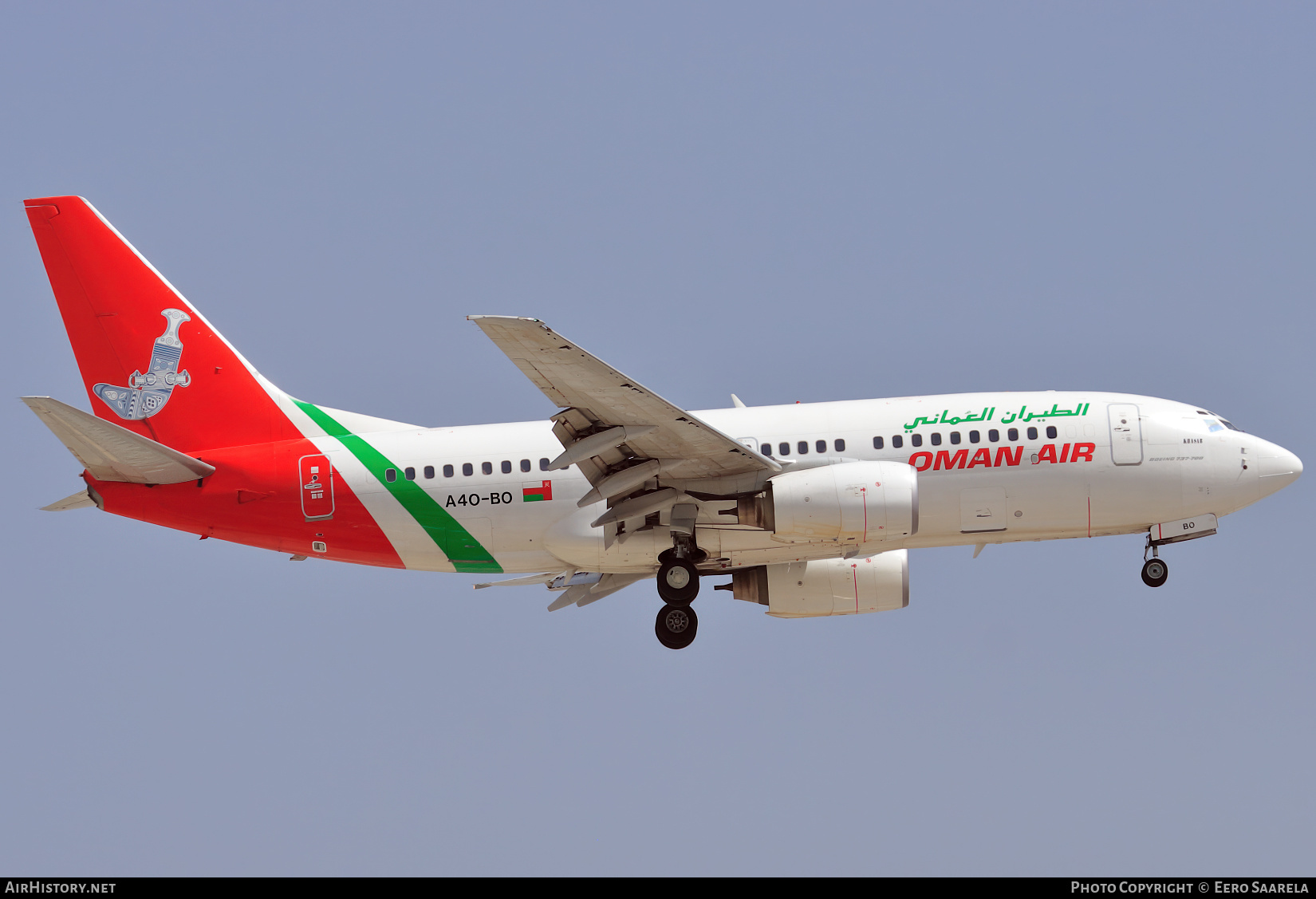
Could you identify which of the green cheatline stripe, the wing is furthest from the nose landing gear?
the green cheatline stripe

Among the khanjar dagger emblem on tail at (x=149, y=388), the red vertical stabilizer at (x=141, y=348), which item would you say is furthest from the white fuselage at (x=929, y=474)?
the khanjar dagger emblem on tail at (x=149, y=388)

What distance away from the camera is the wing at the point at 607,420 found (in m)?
26.3

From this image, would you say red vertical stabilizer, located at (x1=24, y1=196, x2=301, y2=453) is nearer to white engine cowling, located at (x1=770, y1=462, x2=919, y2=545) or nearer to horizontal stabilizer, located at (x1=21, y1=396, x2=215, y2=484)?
horizontal stabilizer, located at (x1=21, y1=396, x2=215, y2=484)

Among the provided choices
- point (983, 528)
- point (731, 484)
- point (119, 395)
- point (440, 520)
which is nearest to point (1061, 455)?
point (983, 528)

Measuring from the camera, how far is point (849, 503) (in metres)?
29.7

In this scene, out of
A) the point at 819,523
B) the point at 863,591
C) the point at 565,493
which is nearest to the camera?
the point at 819,523

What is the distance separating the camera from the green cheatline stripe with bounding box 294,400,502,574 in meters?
31.9

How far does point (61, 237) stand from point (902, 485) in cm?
1980

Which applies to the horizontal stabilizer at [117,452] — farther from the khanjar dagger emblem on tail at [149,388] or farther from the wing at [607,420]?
the wing at [607,420]

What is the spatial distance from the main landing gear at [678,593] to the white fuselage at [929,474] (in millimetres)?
404

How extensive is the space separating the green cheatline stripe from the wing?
11.0ft

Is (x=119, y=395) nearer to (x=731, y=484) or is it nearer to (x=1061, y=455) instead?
(x=731, y=484)

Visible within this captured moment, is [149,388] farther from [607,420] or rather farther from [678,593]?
[678,593]

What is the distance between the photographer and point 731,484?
101 feet
